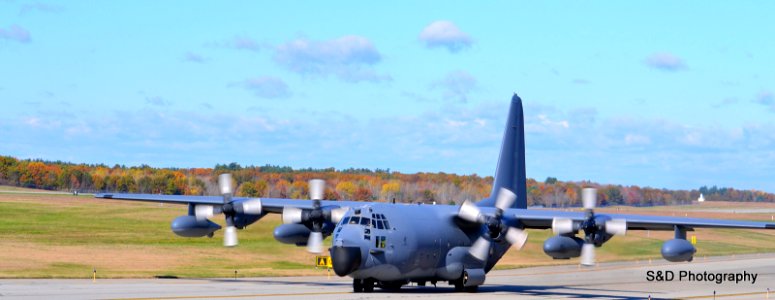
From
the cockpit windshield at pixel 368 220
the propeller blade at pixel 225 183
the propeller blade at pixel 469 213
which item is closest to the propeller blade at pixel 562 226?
the propeller blade at pixel 469 213

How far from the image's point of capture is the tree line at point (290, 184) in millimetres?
93125

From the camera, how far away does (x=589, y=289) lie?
155ft

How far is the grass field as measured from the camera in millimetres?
58188

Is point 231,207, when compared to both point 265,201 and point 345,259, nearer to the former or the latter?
point 265,201

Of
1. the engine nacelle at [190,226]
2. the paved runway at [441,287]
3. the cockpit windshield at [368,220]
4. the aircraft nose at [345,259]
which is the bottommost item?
the paved runway at [441,287]

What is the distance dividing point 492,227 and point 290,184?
244ft

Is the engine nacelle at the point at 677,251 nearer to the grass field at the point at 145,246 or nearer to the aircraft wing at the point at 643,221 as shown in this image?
the aircraft wing at the point at 643,221

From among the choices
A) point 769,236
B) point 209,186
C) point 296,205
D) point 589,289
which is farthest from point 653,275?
point 209,186

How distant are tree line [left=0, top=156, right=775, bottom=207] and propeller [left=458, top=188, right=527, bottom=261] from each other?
2169cm

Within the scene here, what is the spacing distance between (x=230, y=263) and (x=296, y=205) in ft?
74.4

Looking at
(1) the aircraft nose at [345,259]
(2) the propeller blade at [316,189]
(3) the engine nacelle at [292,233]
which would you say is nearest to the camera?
(1) the aircraft nose at [345,259]

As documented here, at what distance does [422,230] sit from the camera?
39.5m

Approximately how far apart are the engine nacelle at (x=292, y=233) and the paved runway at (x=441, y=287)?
203 centimetres

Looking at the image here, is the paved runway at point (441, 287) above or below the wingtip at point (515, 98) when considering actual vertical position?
Result: below
